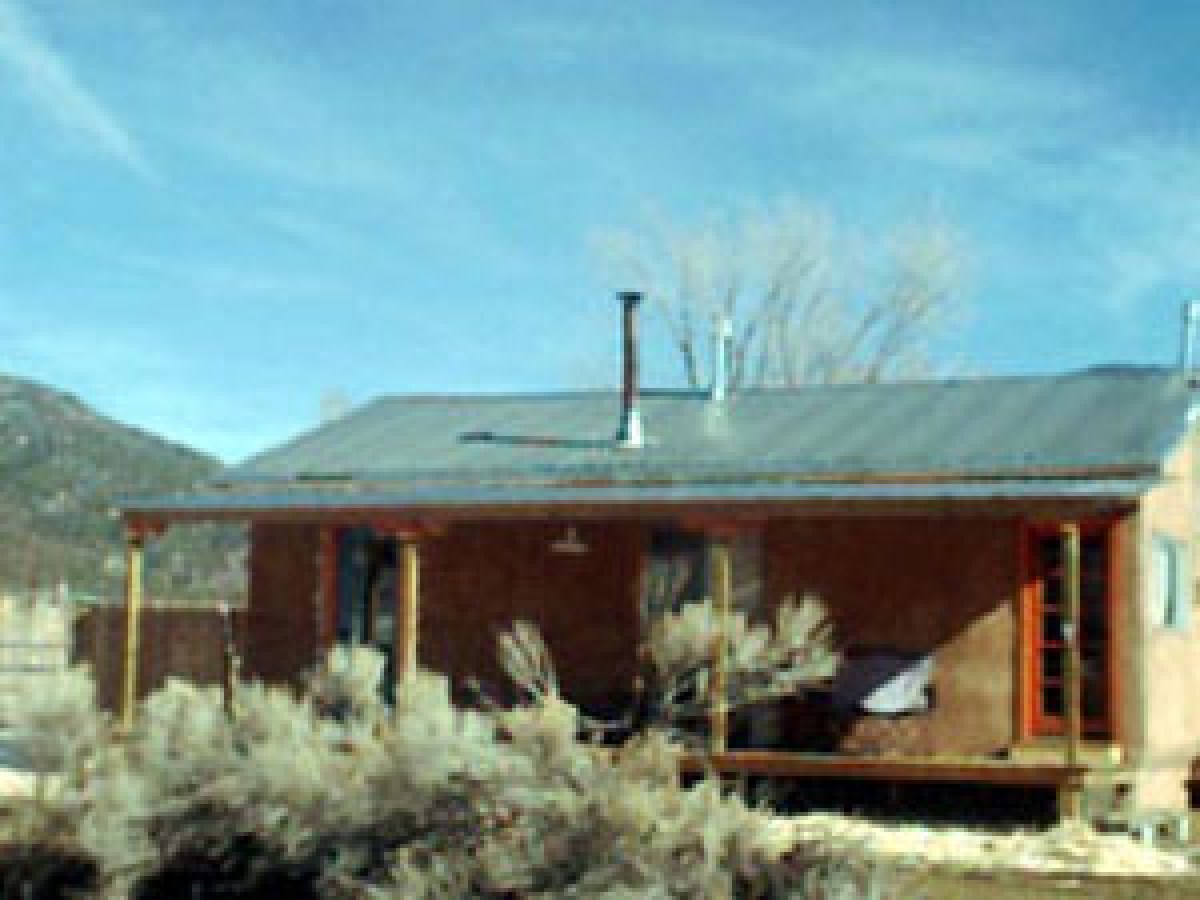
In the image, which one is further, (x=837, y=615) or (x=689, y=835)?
(x=837, y=615)

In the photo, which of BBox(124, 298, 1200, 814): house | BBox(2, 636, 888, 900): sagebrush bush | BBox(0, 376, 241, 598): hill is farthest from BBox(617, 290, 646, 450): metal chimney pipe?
BBox(0, 376, 241, 598): hill

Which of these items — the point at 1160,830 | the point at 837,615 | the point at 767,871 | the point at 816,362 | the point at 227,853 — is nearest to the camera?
the point at 767,871

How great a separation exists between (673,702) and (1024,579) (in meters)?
3.07

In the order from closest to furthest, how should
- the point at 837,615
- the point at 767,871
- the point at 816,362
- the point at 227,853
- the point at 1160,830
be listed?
1. the point at 767,871
2. the point at 227,853
3. the point at 1160,830
4. the point at 837,615
5. the point at 816,362

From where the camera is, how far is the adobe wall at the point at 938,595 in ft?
53.3

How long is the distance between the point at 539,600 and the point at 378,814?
9.37 m

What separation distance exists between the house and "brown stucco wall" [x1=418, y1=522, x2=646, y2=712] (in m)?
0.02

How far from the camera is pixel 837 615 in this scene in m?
17.0

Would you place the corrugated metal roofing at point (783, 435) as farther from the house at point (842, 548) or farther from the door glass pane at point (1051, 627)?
the door glass pane at point (1051, 627)

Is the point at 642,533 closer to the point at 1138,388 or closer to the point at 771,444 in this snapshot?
the point at 771,444

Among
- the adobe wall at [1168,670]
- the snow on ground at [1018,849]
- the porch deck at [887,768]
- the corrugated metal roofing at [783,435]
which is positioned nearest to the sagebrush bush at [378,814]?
the snow on ground at [1018,849]

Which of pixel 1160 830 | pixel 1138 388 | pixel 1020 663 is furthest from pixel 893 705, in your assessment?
pixel 1138 388

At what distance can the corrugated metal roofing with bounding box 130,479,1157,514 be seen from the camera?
49.2ft

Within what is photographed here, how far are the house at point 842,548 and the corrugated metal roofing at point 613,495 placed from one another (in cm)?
3
